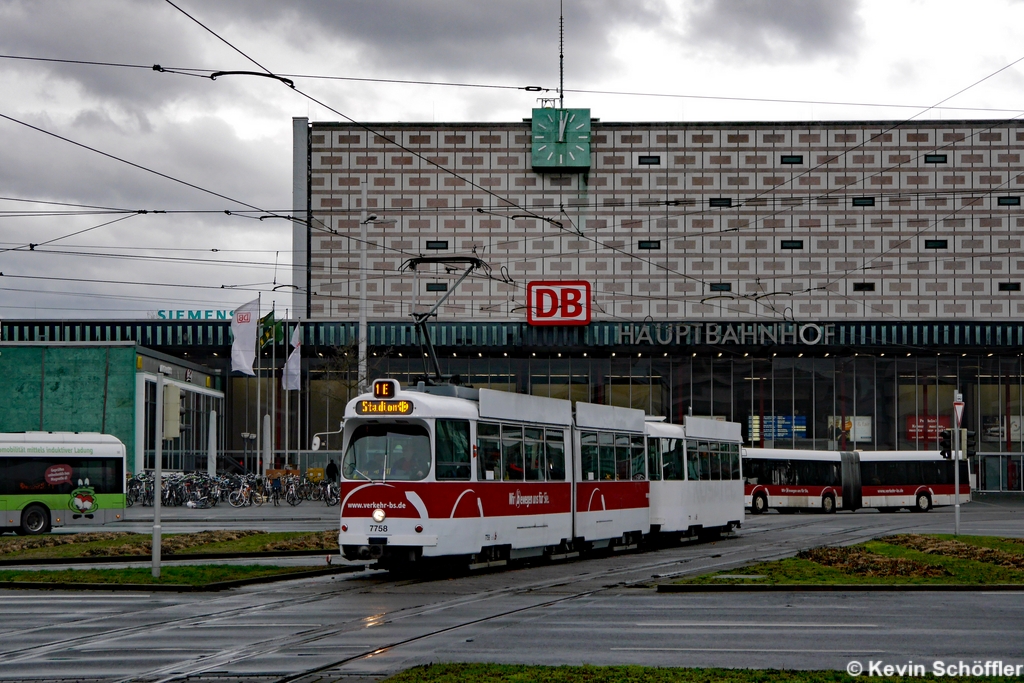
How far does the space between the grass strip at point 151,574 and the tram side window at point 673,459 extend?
10.8 metres

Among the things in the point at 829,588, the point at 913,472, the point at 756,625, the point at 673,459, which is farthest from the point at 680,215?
the point at 756,625

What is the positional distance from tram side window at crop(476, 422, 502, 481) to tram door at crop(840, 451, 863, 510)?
3448 cm

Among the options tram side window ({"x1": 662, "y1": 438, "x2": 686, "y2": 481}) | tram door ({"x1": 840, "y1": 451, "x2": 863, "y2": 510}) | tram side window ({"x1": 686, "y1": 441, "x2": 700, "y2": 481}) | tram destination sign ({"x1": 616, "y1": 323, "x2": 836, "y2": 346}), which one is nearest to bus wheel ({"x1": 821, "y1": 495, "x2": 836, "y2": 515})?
tram door ({"x1": 840, "y1": 451, "x2": 863, "y2": 510})

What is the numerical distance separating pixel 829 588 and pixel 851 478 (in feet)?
121

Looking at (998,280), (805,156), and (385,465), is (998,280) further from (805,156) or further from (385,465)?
(385,465)

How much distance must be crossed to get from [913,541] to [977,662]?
741 inches

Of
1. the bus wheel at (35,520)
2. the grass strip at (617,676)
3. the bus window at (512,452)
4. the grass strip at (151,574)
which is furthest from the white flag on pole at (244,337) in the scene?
the grass strip at (617,676)

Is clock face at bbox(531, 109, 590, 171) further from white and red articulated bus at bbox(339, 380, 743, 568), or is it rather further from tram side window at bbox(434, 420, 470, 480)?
tram side window at bbox(434, 420, 470, 480)

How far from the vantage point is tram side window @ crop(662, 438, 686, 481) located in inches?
1198

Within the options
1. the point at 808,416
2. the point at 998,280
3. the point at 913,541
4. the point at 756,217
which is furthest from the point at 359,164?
the point at 913,541

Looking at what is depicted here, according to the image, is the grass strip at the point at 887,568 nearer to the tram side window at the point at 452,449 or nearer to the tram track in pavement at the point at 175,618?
the tram track in pavement at the point at 175,618

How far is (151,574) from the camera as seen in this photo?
20.5m

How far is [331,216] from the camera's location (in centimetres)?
7531

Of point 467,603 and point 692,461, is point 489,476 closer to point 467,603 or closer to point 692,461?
point 467,603
